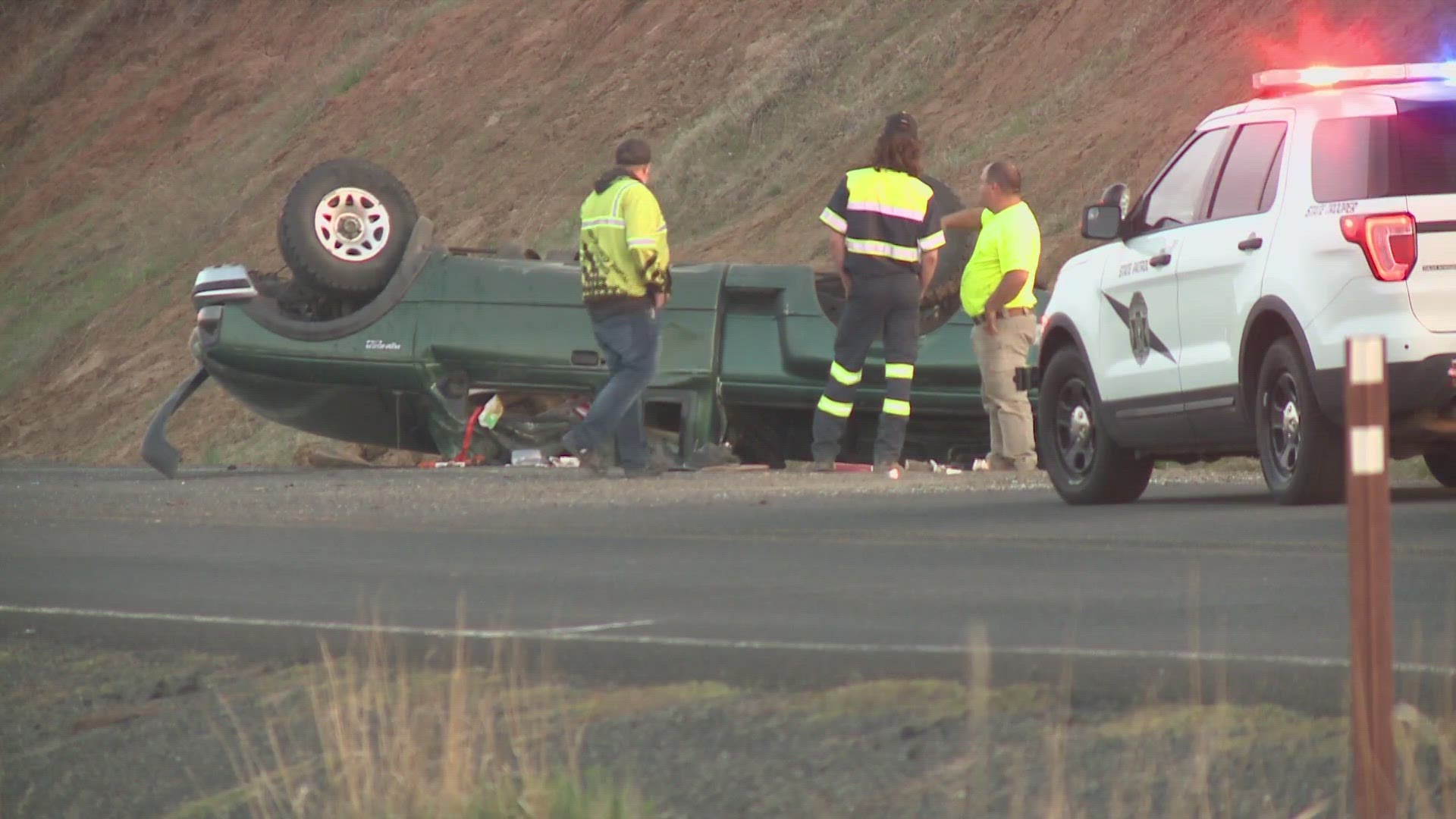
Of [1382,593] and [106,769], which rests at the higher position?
[1382,593]

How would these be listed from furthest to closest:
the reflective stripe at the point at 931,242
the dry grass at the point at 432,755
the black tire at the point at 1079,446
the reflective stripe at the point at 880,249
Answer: the reflective stripe at the point at 931,242
the reflective stripe at the point at 880,249
the black tire at the point at 1079,446
the dry grass at the point at 432,755

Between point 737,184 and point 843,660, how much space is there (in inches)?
884

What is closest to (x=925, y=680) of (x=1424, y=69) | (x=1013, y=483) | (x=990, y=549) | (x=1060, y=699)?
(x=1060, y=699)

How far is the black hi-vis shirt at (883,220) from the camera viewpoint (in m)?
14.8

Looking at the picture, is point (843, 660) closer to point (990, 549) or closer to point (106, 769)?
point (106, 769)

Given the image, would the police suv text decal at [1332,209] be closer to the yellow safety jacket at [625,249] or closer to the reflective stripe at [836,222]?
the reflective stripe at [836,222]

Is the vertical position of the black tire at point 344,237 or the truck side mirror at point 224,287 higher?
the black tire at point 344,237

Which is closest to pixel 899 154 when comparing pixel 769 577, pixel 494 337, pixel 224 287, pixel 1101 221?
pixel 494 337

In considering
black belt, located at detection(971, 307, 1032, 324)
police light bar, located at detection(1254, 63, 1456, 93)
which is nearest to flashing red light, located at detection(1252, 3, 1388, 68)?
black belt, located at detection(971, 307, 1032, 324)

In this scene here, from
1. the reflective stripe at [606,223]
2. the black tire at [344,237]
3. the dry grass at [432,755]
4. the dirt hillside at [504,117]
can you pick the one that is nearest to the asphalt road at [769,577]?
the dry grass at [432,755]

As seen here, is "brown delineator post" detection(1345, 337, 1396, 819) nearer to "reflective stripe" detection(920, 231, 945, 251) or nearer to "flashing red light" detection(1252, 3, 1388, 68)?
"reflective stripe" detection(920, 231, 945, 251)

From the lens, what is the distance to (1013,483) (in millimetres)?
14086

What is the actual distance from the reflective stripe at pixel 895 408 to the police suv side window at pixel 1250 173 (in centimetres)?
392

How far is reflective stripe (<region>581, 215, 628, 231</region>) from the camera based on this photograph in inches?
578
